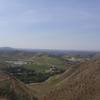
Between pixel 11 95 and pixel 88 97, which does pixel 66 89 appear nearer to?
pixel 88 97

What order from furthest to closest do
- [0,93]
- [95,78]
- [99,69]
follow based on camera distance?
[99,69] < [95,78] < [0,93]

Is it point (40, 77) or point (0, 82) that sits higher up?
point (0, 82)

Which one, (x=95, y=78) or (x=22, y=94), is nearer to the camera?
(x=22, y=94)

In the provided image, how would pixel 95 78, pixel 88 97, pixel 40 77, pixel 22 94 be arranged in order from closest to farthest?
pixel 22 94 → pixel 88 97 → pixel 95 78 → pixel 40 77

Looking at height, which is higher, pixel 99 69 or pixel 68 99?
pixel 99 69

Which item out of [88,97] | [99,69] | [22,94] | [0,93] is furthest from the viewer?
[99,69]

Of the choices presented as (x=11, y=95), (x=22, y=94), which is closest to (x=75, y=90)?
(x=22, y=94)

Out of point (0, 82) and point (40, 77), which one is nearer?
point (0, 82)

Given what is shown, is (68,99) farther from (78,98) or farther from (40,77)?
(40,77)

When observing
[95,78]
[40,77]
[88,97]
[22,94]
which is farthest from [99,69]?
[40,77]
